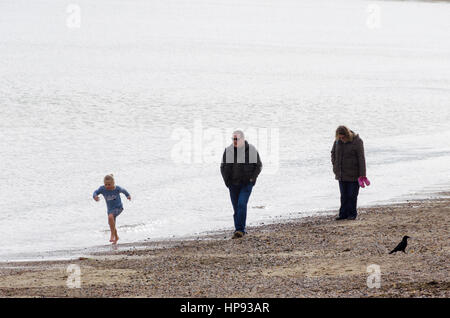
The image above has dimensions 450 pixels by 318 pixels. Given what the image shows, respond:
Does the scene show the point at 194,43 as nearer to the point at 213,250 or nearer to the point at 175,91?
the point at 175,91

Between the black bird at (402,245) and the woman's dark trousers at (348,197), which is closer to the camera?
the black bird at (402,245)

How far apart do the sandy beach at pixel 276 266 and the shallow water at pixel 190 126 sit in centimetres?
281

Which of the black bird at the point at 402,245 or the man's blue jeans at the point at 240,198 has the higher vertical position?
the man's blue jeans at the point at 240,198

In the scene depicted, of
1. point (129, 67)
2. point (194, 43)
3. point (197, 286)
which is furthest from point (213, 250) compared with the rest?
point (194, 43)

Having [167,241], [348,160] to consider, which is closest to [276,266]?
[348,160]

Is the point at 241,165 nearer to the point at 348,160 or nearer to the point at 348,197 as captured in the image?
the point at 348,160

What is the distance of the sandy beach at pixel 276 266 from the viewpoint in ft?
30.1

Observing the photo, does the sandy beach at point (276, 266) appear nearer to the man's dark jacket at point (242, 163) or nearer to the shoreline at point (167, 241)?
the shoreline at point (167, 241)

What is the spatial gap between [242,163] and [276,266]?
2.41 metres

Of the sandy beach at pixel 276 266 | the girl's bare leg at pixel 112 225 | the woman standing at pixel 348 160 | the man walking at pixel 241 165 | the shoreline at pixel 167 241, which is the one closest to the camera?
the sandy beach at pixel 276 266

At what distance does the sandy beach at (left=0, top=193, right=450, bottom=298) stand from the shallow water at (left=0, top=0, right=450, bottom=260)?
281 cm

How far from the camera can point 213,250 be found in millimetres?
12398

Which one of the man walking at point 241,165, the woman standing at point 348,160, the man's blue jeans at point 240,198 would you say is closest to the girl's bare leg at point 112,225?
the man's blue jeans at point 240,198

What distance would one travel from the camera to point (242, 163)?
12750 mm
